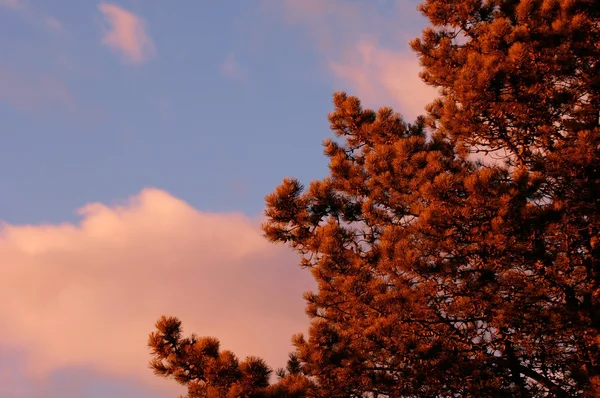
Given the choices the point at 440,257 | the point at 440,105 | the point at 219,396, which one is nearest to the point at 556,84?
the point at 440,105

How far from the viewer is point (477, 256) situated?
429 inches

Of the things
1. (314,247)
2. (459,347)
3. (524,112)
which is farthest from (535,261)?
(314,247)

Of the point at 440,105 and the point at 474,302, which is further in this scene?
the point at 440,105

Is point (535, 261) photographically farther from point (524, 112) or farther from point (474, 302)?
point (524, 112)

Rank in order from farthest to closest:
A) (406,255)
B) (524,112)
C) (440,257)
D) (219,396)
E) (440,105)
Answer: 1. (440,105)
2. (524,112)
3. (440,257)
4. (406,255)
5. (219,396)

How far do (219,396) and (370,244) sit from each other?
561 centimetres

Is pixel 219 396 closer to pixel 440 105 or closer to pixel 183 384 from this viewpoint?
pixel 183 384

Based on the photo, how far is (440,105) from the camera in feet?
48.4

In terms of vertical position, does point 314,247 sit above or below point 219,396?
above

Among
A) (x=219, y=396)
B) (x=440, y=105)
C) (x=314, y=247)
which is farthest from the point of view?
(x=440, y=105)

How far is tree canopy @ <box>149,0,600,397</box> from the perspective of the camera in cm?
1010

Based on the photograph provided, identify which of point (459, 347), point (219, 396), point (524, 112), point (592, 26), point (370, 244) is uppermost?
point (592, 26)

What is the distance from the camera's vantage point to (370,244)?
13125 mm

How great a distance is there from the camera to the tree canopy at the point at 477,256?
1010 centimetres
